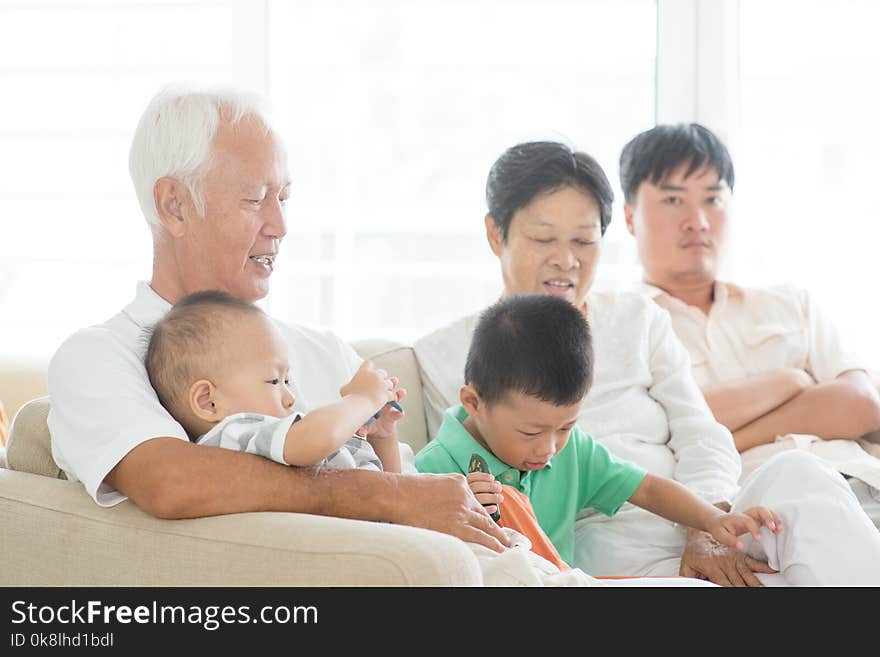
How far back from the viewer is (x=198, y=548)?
4.82ft

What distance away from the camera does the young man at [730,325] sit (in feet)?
8.85

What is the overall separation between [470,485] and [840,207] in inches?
92.6

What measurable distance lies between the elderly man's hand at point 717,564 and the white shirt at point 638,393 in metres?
0.24

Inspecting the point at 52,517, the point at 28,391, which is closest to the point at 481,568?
the point at 52,517

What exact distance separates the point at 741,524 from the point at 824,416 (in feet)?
→ 3.00

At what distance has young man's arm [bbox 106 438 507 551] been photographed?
150cm

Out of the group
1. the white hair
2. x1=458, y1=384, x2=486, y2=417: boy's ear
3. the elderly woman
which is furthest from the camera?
the elderly woman

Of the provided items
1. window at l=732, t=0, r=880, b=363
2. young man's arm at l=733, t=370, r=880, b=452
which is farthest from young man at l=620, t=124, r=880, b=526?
window at l=732, t=0, r=880, b=363

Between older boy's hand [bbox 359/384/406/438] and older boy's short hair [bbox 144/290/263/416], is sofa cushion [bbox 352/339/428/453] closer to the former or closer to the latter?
older boy's hand [bbox 359/384/406/438]

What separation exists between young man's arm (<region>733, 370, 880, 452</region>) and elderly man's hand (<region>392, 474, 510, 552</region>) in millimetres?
1246

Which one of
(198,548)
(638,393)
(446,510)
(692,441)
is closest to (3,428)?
(198,548)

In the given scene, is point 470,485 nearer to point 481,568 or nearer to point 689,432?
point 481,568

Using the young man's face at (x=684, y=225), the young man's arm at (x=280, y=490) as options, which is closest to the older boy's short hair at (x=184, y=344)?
the young man's arm at (x=280, y=490)

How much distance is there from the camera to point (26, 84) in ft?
12.7
